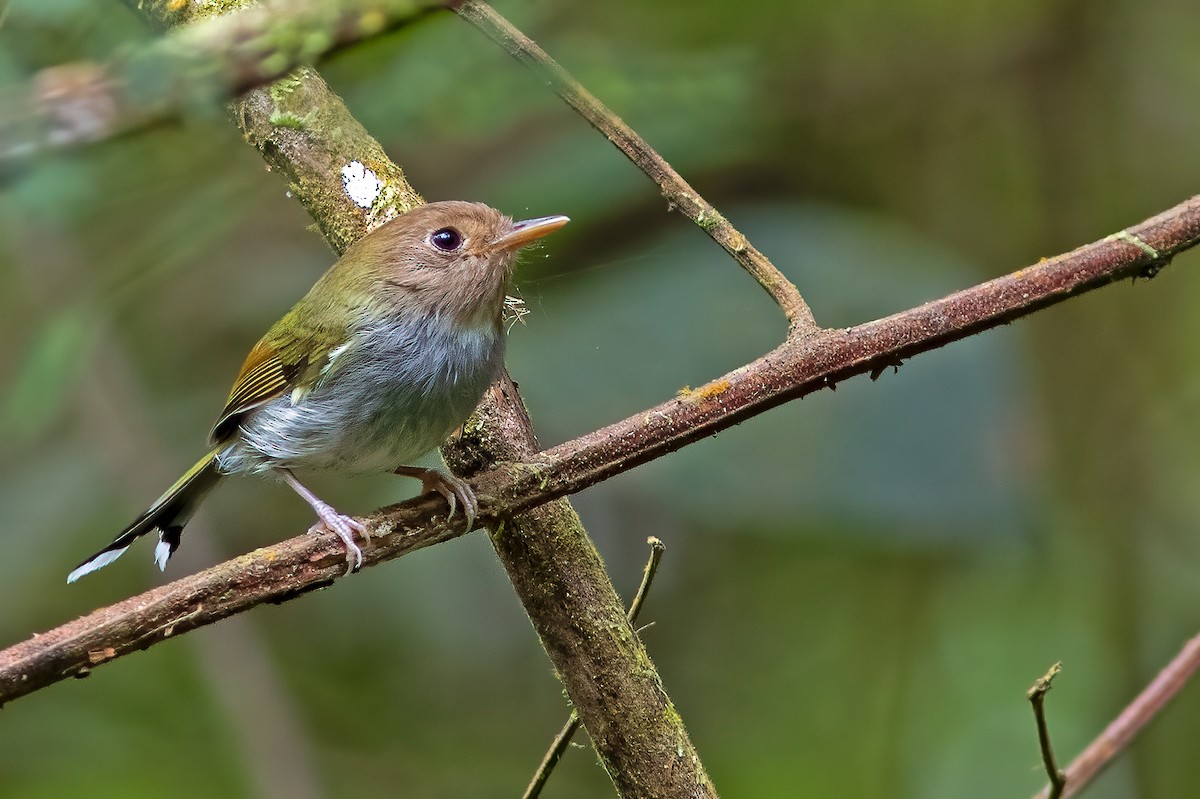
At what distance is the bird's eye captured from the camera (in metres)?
3.16

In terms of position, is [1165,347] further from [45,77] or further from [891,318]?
[45,77]

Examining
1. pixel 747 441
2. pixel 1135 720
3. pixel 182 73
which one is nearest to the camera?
pixel 182 73

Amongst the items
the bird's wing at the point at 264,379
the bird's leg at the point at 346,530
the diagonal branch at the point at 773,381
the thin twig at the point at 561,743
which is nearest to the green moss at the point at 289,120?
the bird's wing at the point at 264,379

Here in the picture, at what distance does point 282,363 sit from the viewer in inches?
125

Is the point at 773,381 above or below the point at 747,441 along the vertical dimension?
below

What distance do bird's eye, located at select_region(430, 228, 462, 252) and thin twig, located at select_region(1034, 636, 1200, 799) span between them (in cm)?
200

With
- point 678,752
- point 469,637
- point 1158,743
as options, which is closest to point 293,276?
point 469,637

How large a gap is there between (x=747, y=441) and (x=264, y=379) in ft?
6.04

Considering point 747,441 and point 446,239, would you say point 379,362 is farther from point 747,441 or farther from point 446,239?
point 747,441

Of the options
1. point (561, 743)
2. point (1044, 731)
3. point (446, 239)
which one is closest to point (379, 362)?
point (446, 239)

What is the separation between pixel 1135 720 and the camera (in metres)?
2.90

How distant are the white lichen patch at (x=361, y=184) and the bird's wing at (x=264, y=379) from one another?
414mm

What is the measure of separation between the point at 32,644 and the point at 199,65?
1.04m

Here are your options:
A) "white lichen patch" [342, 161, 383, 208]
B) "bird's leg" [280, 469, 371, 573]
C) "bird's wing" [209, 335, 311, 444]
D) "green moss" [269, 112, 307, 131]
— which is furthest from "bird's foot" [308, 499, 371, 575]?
"green moss" [269, 112, 307, 131]
